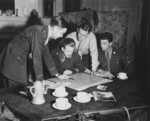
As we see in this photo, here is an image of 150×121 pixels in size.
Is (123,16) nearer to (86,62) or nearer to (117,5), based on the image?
(117,5)

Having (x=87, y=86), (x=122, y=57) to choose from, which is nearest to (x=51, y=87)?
(x=87, y=86)

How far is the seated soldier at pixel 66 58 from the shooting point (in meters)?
2.51

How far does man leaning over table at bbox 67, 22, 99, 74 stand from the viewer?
8.89 feet

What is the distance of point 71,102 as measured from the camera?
1522mm

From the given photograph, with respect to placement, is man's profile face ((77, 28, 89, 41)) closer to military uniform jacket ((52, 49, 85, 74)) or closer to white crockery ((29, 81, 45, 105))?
military uniform jacket ((52, 49, 85, 74))

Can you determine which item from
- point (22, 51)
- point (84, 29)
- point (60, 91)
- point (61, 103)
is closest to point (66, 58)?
point (84, 29)

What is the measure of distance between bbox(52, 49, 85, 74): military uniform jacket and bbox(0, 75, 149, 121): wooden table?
92cm

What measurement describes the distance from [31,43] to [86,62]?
4.79ft

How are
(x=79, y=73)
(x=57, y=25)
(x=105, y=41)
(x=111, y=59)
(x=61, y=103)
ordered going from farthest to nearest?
1. (x=111, y=59)
2. (x=105, y=41)
3. (x=79, y=73)
4. (x=57, y=25)
5. (x=61, y=103)

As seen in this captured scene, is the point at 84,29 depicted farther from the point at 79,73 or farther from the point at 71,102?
the point at 71,102

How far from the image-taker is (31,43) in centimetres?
190

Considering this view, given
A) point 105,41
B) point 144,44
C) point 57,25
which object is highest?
point 57,25

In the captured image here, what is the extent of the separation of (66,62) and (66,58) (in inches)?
2.3

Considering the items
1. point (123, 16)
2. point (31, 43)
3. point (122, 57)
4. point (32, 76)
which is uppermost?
point (123, 16)
